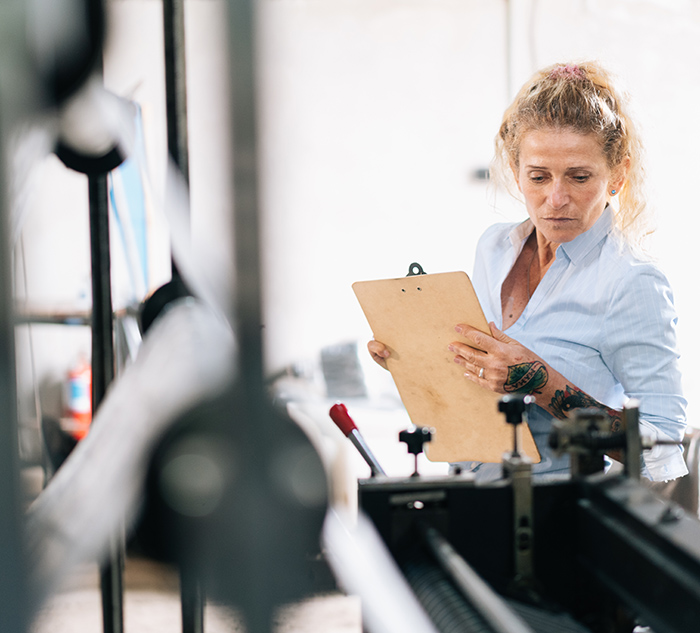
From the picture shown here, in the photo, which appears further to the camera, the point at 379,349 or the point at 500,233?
the point at 500,233

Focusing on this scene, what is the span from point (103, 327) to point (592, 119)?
982 millimetres

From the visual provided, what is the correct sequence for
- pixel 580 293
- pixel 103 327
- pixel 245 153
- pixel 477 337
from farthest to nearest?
pixel 580 293 → pixel 477 337 → pixel 103 327 → pixel 245 153

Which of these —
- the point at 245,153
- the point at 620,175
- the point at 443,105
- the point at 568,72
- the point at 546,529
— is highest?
the point at 443,105

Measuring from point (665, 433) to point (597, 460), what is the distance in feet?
1.76

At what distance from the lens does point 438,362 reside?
3.75 feet

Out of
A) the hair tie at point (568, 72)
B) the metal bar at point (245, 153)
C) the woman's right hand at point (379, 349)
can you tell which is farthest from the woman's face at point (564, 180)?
the metal bar at point (245, 153)

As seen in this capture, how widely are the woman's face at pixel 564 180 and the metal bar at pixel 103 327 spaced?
879 millimetres

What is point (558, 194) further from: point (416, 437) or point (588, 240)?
point (416, 437)

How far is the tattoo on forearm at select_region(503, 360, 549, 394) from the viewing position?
3.60 ft

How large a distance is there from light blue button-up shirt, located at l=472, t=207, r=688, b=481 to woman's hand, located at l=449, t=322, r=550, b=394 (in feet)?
0.30

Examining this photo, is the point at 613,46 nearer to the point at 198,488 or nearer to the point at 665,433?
the point at 665,433

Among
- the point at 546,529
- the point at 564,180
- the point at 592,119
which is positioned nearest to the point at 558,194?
the point at 564,180

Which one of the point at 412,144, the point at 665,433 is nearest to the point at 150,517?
the point at 665,433

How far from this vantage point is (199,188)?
0.40m
